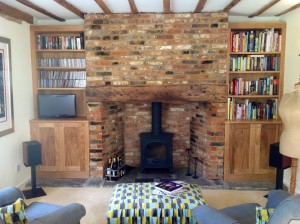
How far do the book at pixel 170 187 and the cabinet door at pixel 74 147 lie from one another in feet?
5.23

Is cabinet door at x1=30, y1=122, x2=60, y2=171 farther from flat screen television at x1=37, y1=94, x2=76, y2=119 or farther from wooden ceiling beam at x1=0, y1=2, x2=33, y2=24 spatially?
wooden ceiling beam at x1=0, y1=2, x2=33, y2=24

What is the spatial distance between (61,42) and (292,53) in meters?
3.29

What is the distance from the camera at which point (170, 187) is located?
2990 millimetres

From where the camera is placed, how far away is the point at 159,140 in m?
4.41

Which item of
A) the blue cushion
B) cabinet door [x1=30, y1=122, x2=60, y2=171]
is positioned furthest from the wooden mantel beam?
the blue cushion

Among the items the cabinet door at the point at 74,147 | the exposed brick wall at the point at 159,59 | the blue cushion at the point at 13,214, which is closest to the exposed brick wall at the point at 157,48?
the exposed brick wall at the point at 159,59

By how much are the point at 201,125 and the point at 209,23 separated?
1502 millimetres

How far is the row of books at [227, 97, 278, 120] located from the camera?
421 centimetres

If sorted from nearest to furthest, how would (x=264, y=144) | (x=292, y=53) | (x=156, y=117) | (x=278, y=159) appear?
(x=278, y=159) < (x=292, y=53) < (x=264, y=144) < (x=156, y=117)

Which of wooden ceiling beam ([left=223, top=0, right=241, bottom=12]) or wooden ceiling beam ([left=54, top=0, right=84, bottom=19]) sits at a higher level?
wooden ceiling beam ([left=223, top=0, right=241, bottom=12])

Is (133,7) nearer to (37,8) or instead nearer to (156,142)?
(37,8)

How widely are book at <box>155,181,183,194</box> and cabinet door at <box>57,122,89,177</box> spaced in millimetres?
1595

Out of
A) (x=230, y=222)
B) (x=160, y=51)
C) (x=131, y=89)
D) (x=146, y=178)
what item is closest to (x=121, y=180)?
(x=146, y=178)


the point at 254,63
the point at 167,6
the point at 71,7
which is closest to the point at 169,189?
the point at 167,6
